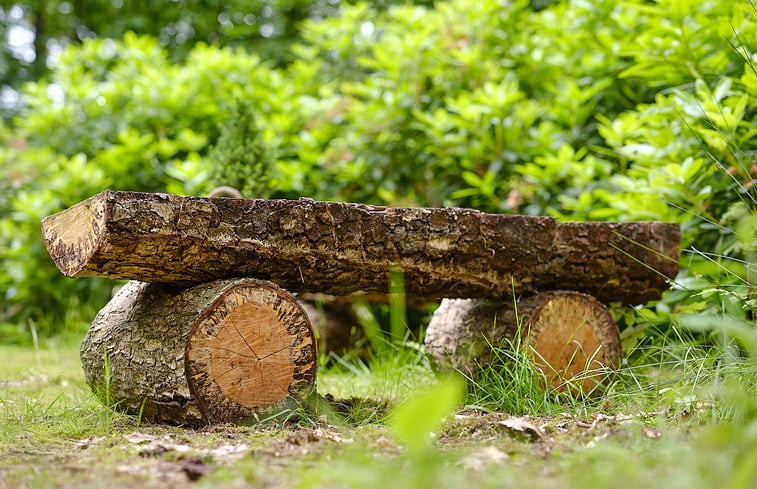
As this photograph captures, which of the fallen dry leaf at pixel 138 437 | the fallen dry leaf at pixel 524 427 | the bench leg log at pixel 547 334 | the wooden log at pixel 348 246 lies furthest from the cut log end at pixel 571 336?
the fallen dry leaf at pixel 138 437

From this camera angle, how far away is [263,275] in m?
2.42

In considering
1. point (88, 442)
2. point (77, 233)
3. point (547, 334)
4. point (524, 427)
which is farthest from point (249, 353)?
point (547, 334)

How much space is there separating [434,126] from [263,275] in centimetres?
253

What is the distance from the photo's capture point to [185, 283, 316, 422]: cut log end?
7.29ft

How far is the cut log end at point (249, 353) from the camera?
2.22 metres

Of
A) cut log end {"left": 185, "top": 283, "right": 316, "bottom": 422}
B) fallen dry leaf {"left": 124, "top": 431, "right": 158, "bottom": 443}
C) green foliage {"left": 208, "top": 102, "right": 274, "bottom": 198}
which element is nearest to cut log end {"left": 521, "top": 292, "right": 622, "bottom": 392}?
cut log end {"left": 185, "top": 283, "right": 316, "bottom": 422}

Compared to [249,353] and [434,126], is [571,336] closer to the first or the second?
[249,353]

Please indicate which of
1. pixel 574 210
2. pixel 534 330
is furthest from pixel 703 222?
pixel 534 330

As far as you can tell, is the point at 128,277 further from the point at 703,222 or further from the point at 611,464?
the point at 703,222

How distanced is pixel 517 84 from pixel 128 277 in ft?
12.0

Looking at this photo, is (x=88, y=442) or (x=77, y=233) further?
(x=77, y=233)

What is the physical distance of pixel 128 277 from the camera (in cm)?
225

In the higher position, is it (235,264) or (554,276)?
(235,264)

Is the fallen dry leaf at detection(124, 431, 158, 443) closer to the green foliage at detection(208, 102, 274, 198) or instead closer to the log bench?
the log bench
